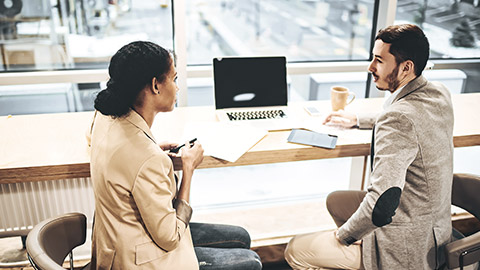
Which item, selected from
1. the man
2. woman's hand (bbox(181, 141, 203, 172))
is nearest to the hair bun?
woman's hand (bbox(181, 141, 203, 172))

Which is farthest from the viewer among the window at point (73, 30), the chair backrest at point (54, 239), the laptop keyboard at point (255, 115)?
the window at point (73, 30)

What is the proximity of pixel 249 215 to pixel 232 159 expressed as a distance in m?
1.01

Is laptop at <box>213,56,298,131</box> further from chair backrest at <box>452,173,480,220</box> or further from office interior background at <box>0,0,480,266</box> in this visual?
chair backrest at <box>452,173,480,220</box>

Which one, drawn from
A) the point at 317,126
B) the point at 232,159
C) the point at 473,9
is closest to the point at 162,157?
the point at 232,159

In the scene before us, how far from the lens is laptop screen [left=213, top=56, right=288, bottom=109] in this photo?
2.04 meters

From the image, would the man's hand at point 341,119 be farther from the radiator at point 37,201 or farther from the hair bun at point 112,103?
the radiator at point 37,201

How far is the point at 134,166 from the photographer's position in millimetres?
1125

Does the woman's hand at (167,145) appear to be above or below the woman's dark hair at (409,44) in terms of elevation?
below

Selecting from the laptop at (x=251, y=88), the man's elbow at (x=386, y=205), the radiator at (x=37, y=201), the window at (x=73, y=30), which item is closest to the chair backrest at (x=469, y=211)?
the man's elbow at (x=386, y=205)

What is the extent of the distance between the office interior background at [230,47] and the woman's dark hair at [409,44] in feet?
3.24

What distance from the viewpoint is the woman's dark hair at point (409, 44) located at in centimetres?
134

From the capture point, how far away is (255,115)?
6.63 ft

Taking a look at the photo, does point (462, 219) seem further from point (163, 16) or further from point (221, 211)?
point (163, 16)

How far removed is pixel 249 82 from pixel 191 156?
2.32 feet
